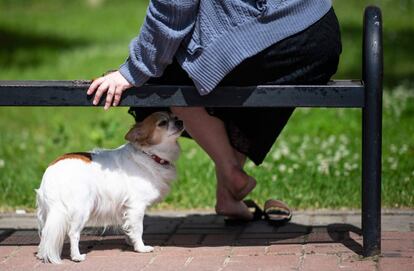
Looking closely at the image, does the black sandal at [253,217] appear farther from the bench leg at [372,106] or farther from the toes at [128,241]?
the bench leg at [372,106]

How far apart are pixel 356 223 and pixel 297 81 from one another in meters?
1.09

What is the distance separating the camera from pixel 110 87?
4.19 metres

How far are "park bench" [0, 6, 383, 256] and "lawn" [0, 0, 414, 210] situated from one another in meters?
1.27

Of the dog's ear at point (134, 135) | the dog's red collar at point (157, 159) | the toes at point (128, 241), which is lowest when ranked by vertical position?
the toes at point (128, 241)

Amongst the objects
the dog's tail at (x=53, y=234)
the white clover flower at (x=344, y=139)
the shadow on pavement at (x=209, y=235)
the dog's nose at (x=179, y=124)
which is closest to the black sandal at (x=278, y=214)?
the shadow on pavement at (x=209, y=235)

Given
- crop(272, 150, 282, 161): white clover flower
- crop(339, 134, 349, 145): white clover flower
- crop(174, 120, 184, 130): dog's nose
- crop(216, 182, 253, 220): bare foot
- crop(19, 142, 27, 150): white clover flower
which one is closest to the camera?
crop(174, 120, 184, 130): dog's nose

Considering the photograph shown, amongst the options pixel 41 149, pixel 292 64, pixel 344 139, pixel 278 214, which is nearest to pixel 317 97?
pixel 292 64

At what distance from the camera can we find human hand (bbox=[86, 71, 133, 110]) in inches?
165

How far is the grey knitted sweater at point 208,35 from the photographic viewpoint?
4129 mm

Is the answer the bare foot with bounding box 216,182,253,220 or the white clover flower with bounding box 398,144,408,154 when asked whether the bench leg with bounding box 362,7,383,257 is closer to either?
the bare foot with bounding box 216,182,253,220

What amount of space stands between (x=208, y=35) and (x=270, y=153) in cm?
287

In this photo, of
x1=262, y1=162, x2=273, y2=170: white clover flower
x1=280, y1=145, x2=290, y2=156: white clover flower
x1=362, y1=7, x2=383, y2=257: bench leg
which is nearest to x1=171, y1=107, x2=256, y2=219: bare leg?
x1=362, y1=7, x2=383, y2=257: bench leg

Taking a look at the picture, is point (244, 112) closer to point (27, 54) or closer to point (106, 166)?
point (106, 166)

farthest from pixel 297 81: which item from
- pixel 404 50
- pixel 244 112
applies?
pixel 404 50
